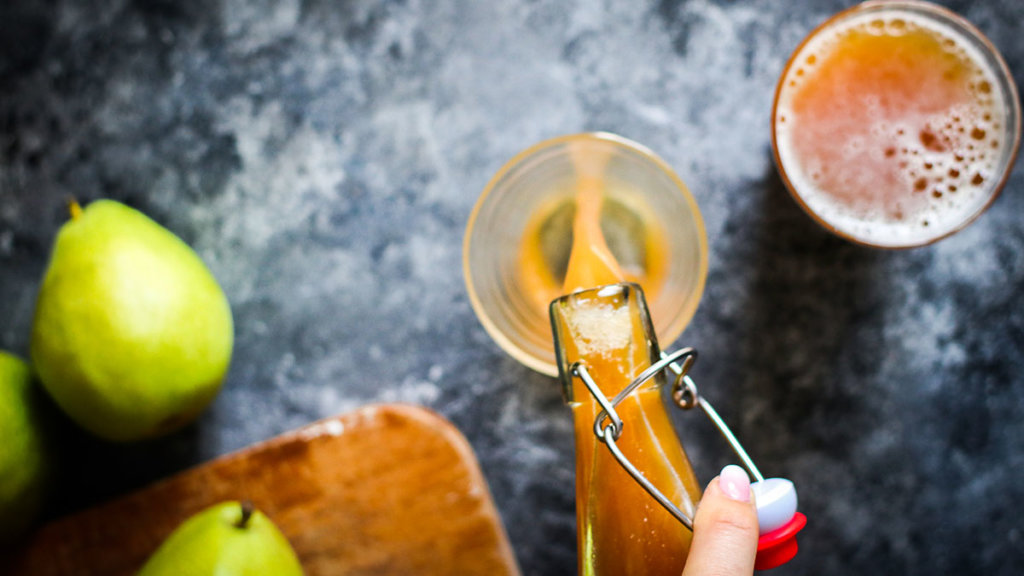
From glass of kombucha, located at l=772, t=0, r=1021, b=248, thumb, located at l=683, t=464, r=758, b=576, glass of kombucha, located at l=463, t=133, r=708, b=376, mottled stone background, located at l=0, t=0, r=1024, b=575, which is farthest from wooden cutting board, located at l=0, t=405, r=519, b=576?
glass of kombucha, located at l=772, t=0, r=1021, b=248

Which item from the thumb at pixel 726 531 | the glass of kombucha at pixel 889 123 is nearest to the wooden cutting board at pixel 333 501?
the thumb at pixel 726 531

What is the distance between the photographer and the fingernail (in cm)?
41

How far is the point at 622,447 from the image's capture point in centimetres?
45

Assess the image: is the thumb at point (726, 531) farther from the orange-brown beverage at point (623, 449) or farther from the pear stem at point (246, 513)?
the pear stem at point (246, 513)

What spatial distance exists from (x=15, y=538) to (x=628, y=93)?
72cm

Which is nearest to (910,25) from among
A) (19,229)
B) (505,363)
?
(505,363)

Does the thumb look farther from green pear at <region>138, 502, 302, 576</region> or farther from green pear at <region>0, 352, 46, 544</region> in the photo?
green pear at <region>0, 352, 46, 544</region>

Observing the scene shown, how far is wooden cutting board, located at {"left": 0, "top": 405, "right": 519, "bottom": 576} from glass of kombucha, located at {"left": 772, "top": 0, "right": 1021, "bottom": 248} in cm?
41

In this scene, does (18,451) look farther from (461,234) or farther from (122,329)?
(461,234)

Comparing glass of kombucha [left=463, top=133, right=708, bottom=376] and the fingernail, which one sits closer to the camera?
the fingernail

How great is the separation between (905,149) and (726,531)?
0.39 metres

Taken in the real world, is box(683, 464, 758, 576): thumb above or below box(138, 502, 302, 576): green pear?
above

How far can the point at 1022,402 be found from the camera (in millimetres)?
682

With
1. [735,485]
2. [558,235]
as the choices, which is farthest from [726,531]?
[558,235]
